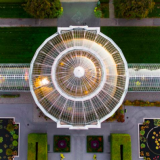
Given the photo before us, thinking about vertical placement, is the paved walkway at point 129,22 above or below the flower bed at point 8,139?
above

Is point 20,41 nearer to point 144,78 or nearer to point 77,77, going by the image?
point 77,77

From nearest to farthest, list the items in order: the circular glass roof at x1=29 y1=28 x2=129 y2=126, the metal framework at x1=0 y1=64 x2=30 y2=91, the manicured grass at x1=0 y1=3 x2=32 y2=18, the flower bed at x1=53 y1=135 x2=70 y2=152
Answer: the circular glass roof at x1=29 y1=28 x2=129 y2=126
the metal framework at x1=0 y1=64 x2=30 y2=91
the flower bed at x1=53 y1=135 x2=70 y2=152
the manicured grass at x1=0 y1=3 x2=32 y2=18

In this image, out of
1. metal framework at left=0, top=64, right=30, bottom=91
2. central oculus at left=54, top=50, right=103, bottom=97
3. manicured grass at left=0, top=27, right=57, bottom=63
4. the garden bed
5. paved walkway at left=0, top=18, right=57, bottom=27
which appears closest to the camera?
central oculus at left=54, top=50, right=103, bottom=97

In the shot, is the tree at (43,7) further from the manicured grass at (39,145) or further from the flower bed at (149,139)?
the flower bed at (149,139)

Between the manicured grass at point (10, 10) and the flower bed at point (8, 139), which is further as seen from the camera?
the manicured grass at point (10, 10)

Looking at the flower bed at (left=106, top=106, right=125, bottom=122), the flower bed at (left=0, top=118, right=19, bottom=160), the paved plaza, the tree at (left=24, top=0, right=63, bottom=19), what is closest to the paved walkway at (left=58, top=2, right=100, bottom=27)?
the tree at (left=24, top=0, right=63, bottom=19)

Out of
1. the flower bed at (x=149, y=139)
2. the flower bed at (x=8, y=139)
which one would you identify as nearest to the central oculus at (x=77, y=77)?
the flower bed at (x=149, y=139)

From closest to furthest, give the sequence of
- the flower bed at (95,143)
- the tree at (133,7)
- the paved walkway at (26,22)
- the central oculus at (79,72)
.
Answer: the central oculus at (79,72) → the tree at (133,7) → the flower bed at (95,143) → the paved walkway at (26,22)

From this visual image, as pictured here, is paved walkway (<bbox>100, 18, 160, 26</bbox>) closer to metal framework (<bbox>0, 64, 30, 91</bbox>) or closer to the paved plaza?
the paved plaza

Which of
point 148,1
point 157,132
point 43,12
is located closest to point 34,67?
point 43,12
